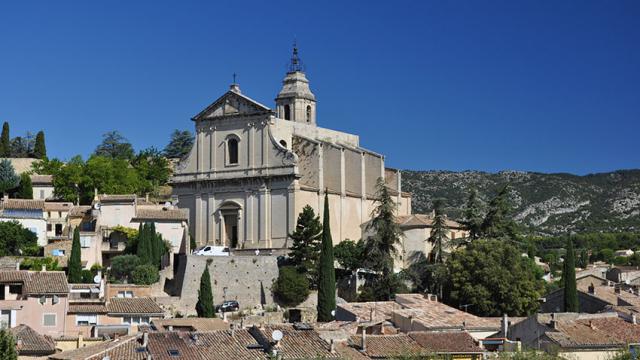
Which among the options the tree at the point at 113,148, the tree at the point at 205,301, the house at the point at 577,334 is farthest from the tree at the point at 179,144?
the house at the point at 577,334

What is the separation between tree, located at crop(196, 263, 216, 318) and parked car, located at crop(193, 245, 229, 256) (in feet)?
30.0

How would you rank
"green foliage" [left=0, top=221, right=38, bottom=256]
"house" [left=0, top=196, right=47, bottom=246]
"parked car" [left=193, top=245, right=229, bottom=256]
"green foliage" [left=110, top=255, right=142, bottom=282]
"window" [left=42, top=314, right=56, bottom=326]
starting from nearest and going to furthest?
1. "window" [left=42, top=314, right=56, bottom=326]
2. "green foliage" [left=110, top=255, right=142, bottom=282]
3. "green foliage" [left=0, top=221, right=38, bottom=256]
4. "parked car" [left=193, top=245, right=229, bottom=256]
5. "house" [left=0, top=196, right=47, bottom=246]

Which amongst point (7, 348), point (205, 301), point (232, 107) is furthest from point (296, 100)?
point (7, 348)

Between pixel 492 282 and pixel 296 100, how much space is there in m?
29.3

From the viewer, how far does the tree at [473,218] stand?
77.8 metres

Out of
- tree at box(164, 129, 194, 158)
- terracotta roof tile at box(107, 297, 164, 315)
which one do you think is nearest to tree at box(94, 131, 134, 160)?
tree at box(164, 129, 194, 158)

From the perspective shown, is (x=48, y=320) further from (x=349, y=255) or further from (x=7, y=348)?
(x=349, y=255)

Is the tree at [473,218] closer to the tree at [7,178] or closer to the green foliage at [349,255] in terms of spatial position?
the green foliage at [349,255]

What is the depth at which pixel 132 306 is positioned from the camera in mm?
57250

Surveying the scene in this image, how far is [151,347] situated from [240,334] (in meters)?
3.28

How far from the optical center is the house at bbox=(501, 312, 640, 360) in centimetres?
4616

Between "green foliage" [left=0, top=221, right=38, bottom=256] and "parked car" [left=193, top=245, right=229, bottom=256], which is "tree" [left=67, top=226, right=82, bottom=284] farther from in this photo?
"parked car" [left=193, top=245, right=229, bottom=256]

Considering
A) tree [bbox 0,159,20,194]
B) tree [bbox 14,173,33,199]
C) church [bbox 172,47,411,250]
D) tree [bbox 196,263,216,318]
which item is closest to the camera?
tree [bbox 196,263,216,318]

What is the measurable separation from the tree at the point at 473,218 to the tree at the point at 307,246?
31.0ft
